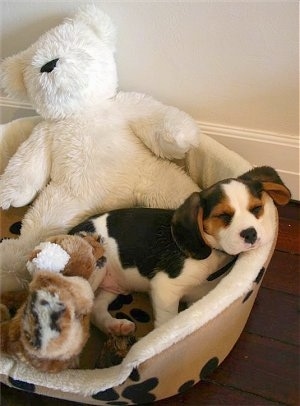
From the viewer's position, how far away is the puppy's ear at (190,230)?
3.62 ft

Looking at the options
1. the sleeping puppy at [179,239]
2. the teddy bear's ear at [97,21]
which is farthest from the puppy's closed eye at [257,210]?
the teddy bear's ear at [97,21]

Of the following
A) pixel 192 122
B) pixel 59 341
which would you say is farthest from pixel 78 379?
pixel 192 122

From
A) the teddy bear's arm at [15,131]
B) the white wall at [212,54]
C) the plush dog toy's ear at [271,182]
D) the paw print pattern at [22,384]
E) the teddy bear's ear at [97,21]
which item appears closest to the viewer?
the paw print pattern at [22,384]

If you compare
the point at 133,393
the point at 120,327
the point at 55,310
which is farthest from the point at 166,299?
the point at 55,310

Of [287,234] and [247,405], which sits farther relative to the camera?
[287,234]

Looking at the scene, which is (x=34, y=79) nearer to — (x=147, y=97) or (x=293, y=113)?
(x=147, y=97)

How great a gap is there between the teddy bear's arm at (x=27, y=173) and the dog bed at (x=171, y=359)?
1.84 ft

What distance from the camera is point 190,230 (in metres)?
1.11

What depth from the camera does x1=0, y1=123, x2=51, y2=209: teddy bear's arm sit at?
1.46 meters

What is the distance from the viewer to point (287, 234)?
1.53 metres

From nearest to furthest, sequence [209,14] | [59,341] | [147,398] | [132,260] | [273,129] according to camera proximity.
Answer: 1. [59,341]
2. [147,398]
3. [132,260]
4. [209,14]
5. [273,129]

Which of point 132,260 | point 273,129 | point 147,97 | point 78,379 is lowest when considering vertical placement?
point 78,379

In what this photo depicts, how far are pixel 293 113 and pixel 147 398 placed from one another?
96cm

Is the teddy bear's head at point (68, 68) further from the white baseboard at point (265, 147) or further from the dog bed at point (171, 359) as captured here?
the dog bed at point (171, 359)
